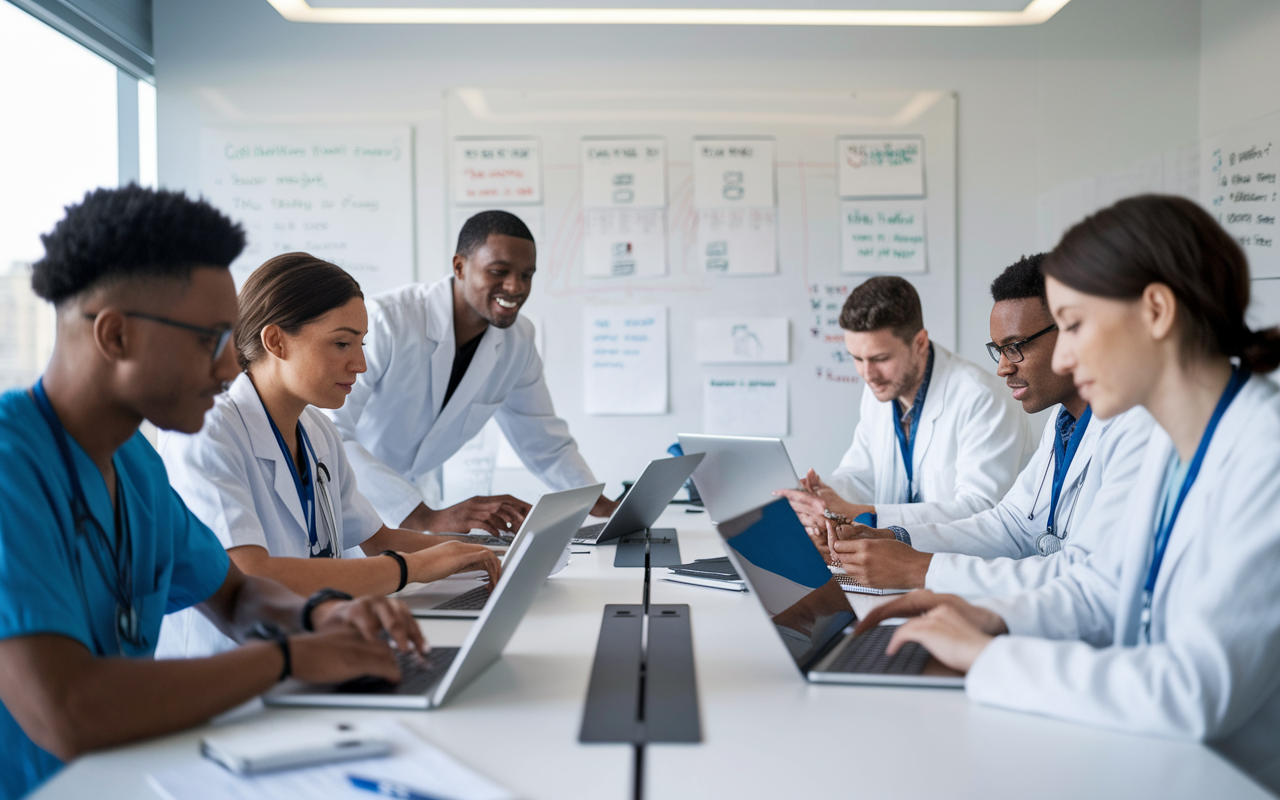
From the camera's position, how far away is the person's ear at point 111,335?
1.04m

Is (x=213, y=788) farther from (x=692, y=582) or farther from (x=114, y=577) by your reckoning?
(x=692, y=582)

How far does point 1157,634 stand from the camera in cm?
114

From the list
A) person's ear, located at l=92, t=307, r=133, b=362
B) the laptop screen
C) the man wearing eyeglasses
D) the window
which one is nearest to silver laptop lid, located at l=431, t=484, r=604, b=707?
the laptop screen

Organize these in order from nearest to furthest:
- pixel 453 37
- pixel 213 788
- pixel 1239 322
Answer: pixel 213 788 → pixel 1239 322 → pixel 453 37

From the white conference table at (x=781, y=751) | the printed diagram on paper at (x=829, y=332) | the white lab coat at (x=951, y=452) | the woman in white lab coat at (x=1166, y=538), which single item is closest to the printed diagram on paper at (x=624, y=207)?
the printed diagram on paper at (x=829, y=332)

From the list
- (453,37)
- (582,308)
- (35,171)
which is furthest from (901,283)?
(35,171)

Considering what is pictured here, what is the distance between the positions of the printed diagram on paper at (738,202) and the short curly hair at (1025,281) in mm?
1661

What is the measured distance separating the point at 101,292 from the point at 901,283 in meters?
2.40

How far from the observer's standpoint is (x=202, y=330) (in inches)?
43.4

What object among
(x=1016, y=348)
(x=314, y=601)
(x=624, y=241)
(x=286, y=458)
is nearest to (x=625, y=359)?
(x=624, y=241)

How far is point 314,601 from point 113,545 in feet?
0.87

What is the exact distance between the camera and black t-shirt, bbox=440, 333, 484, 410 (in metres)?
3.04

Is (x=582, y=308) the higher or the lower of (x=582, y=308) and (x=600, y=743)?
the higher

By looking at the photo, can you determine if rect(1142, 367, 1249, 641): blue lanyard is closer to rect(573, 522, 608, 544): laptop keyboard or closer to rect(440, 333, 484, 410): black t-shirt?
rect(573, 522, 608, 544): laptop keyboard
